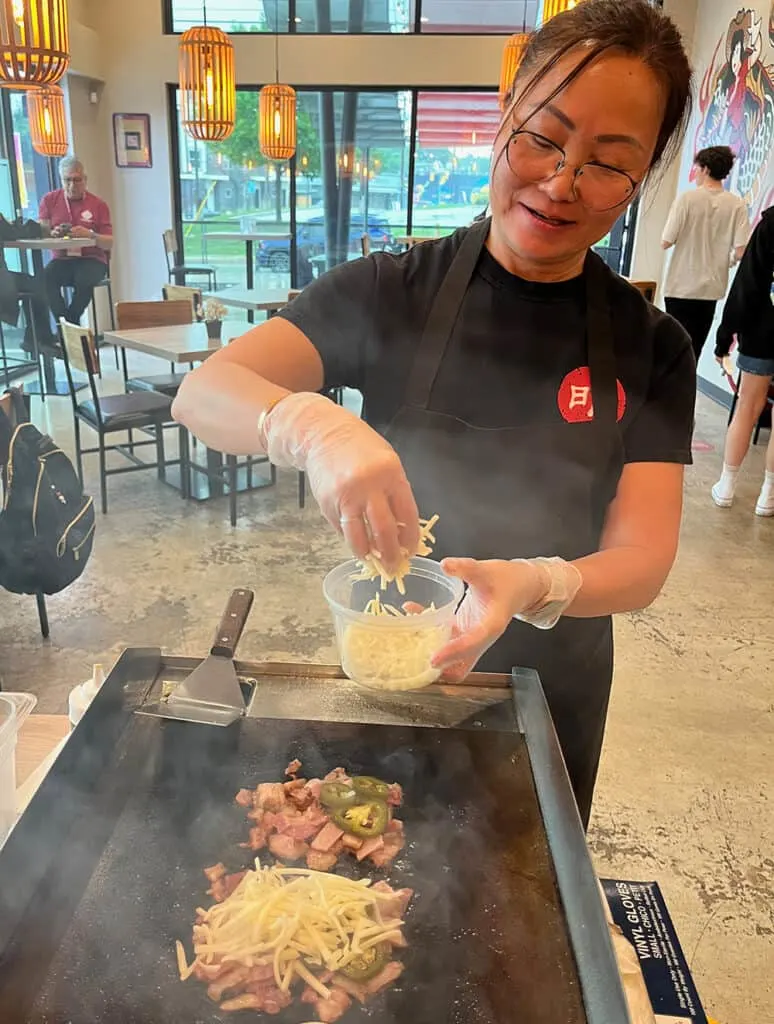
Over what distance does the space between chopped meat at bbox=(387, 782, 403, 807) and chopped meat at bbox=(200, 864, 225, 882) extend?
0.83 feet

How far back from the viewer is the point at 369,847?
44.3 inches

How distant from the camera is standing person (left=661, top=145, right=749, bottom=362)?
18.4 ft

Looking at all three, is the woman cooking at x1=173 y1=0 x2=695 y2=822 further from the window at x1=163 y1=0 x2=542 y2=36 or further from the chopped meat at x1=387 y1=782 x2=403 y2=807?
the window at x1=163 y1=0 x2=542 y2=36

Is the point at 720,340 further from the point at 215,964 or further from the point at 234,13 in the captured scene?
the point at 234,13

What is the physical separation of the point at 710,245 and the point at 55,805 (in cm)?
589

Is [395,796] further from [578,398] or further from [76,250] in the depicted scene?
[76,250]

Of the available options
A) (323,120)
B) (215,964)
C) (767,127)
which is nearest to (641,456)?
(215,964)

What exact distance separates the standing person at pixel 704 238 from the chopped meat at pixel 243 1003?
554 cm

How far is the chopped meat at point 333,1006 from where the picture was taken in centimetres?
91

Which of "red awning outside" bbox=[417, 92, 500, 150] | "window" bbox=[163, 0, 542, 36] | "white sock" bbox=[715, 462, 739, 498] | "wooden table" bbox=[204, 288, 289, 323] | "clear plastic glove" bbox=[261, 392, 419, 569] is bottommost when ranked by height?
"white sock" bbox=[715, 462, 739, 498]

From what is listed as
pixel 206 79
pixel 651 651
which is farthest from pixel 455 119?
pixel 651 651

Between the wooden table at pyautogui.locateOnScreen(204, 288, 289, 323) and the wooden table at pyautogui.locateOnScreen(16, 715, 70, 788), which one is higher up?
the wooden table at pyautogui.locateOnScreen(204, 288, 289, 323)

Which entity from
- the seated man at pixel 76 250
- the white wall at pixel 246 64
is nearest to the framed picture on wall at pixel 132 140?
the white wall at pixel 246 64

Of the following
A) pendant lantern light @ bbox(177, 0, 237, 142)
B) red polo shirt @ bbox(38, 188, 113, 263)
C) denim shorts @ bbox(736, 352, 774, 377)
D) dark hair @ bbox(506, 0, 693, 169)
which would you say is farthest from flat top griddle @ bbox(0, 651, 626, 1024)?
red polo shirt @ bbox(38, 188, 113, 263)
